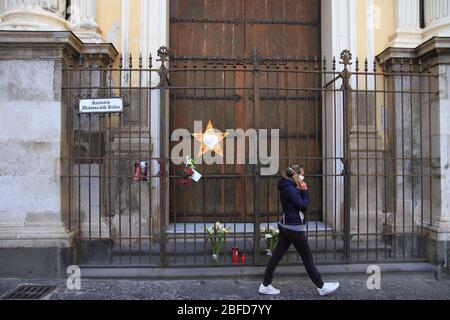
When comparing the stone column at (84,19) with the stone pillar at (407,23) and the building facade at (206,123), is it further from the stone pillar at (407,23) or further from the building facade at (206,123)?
the stone pillar at (407,23)

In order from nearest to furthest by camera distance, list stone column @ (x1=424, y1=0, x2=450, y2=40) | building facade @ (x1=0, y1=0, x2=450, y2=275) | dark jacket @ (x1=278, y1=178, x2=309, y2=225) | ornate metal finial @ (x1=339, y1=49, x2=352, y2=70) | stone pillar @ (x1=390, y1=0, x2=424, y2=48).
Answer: dark jacket @ (x1=278, y1=178, x2=309, y2=225), building facade @ (x1=0, y1=0, x2=450, y2=275), ornate metal finial @ (x1=339, y1=49, x2=352, y2=70), stone column @ (x1=424, y1=0, x2=450, y2=40), stone pillar @ (x1=390, y1=0, x2=424, y2=48)

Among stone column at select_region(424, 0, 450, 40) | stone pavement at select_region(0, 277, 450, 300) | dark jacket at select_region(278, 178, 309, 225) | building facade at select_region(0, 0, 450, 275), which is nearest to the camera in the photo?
dark jacket at select_region(278, 178, 309, 225)

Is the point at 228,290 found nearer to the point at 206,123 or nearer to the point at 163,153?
the point at 163,153

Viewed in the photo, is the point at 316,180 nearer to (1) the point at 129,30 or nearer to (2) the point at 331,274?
(2) the point at 331,274

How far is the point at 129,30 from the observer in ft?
24.8

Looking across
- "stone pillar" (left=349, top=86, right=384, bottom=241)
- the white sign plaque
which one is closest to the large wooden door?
"stone pillar" (left=349, top=86, right=384, bottom=241)

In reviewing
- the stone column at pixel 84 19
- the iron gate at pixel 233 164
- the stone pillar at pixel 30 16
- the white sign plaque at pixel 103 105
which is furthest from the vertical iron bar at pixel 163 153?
the stone pillar at pixel 30 16

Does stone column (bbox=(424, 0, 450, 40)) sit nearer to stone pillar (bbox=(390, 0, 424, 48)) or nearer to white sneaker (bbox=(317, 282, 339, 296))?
stone pillar (bbox=(390, 0, 424, 48))

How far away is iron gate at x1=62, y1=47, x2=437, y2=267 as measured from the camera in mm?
6781

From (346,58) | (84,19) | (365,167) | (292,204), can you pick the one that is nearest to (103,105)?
(84,19)

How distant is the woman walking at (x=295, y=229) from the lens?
18.6ft

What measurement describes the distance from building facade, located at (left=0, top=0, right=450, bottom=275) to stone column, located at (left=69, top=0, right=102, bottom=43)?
22 millimetres

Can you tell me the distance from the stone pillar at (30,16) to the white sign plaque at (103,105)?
121 cm

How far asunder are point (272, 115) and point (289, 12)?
192 centimetres
